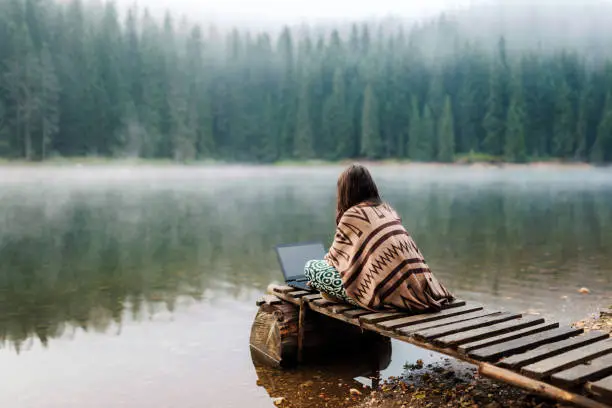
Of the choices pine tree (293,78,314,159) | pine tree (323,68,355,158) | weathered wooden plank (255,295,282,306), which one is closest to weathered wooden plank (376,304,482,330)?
weathered wooden plank (255,295,282,306)

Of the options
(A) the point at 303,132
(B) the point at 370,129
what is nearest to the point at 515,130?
(B) the point at 370,129

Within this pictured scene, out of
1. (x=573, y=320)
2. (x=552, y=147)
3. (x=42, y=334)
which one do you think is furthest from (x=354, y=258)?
(x=552, y=147)

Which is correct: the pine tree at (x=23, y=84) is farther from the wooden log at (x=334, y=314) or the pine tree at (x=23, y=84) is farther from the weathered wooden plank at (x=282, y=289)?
the wooden log at (x=334, y=314)

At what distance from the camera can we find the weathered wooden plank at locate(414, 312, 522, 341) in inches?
191

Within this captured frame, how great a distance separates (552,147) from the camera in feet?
245

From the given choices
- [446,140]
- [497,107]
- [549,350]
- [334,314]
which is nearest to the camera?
[549,350]

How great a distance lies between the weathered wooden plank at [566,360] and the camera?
4020 millimetres

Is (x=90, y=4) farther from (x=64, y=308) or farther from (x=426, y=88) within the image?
(x=64, y=308)

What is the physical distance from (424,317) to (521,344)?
0.95 m

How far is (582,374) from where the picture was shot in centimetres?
391

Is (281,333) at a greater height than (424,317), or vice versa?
(424,317)

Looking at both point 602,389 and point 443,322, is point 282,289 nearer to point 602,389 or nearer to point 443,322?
point 443,322

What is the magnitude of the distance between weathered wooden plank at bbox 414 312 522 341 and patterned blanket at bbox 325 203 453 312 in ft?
1.51

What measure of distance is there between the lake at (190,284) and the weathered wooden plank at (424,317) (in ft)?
3.43
